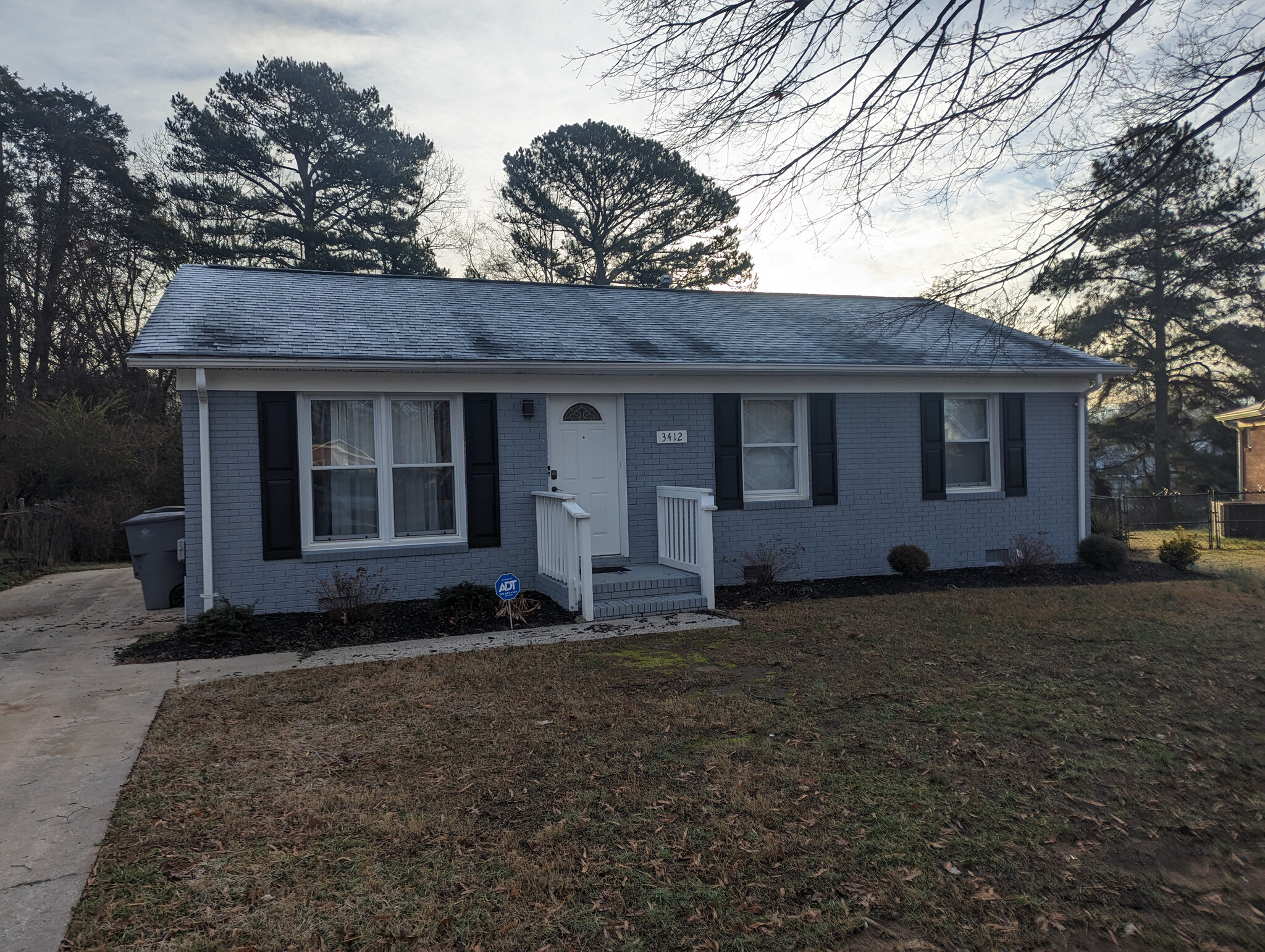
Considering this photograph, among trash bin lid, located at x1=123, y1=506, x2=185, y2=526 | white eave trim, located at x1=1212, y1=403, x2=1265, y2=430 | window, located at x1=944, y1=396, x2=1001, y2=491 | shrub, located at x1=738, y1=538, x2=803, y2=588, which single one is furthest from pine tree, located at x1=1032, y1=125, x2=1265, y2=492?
white eave trim, located at x1=1212, y1=403, x2=1265, y2=430

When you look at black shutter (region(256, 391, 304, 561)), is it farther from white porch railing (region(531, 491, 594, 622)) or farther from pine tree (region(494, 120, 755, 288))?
pine tree (region(494, 120, 755, 288))

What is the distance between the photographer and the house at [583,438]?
8.14 metres

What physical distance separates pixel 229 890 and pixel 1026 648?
6037 mm

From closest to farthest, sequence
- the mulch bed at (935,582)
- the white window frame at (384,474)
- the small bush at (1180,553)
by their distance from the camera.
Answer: the white window frame at (384,474) < the mulch bed at (935,582) < the small bush at (1180,553)

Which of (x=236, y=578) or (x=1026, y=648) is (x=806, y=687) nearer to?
(x=1026, y=648)

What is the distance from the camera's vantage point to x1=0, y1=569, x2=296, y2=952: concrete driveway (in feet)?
9.91

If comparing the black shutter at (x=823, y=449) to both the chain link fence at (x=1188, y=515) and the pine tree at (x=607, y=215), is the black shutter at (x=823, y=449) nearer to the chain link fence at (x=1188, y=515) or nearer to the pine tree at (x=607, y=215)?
the chain link fence at (x=1188, y=515)

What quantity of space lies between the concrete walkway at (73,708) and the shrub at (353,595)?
30.8 inches

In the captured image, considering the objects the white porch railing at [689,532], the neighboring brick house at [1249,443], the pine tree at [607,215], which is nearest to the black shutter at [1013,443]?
the white porch railing at [689,532]

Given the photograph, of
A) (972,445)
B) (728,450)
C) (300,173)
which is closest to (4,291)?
(300,173)

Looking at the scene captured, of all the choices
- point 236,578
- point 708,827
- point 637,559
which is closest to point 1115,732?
point 708,827

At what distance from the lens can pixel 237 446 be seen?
809cm

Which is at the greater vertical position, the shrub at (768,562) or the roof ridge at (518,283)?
the roof ridge at (518,283)

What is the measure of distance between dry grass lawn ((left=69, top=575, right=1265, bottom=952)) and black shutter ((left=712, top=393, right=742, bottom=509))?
3745 millimetres
